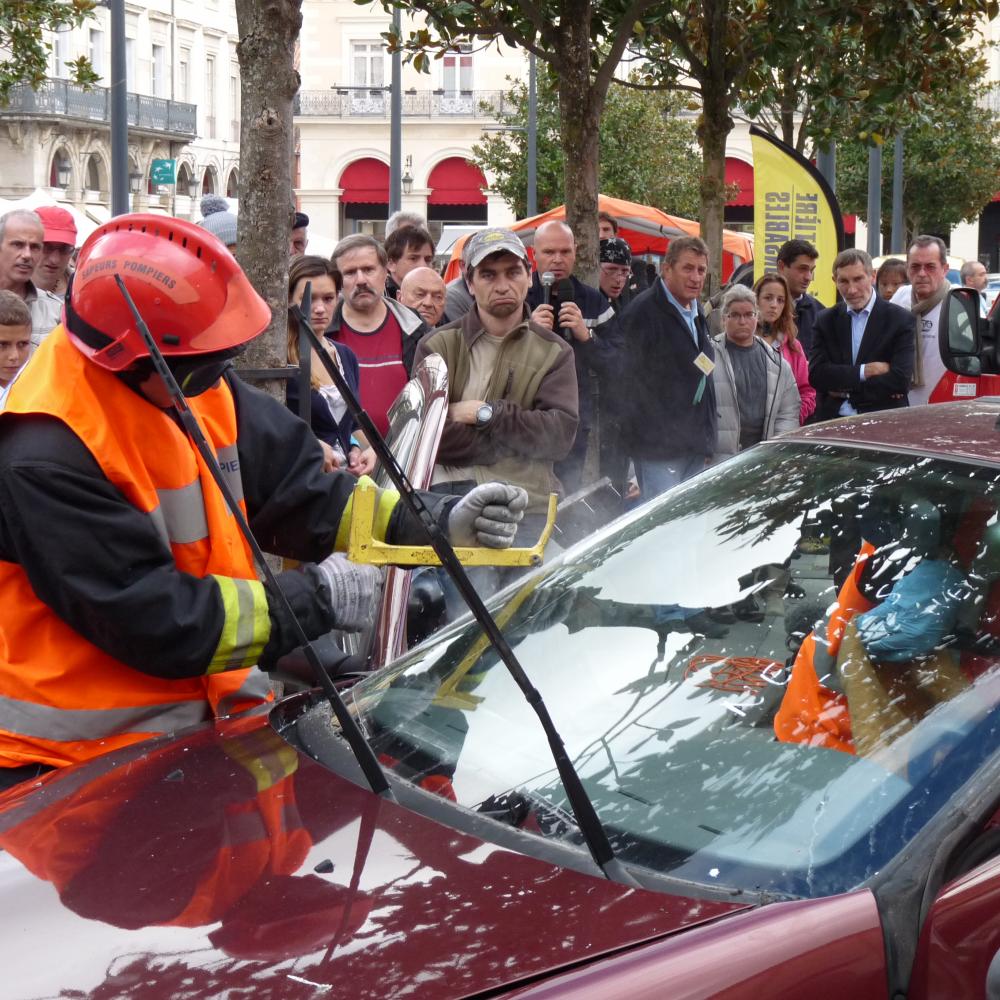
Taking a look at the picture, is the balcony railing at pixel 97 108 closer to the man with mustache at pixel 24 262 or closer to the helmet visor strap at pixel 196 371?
the man with mustache at pixel 24 262

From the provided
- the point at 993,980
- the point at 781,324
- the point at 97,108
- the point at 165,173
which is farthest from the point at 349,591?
the point at 97,108

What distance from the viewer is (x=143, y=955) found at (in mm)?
1774

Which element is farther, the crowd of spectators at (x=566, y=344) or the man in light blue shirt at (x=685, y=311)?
the man in light blue shirt at (x=685, y=311)

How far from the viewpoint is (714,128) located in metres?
11.9

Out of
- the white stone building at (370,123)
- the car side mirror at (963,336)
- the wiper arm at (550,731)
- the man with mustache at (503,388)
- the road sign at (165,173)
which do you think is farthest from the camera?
the white stone building at (370,123)

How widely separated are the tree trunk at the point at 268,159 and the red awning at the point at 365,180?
44907mm

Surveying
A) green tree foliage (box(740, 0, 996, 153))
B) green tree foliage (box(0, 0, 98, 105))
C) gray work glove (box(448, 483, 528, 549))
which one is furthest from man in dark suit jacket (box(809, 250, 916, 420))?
green tree foliage (box(0, 0, 98, 105))

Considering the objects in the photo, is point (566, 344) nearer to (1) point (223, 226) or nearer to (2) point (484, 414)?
(2) point (484, 414)

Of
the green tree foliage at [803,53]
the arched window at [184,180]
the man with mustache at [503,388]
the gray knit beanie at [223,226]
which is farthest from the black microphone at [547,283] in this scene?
the arched window at [184,180]

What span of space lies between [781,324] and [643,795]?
20.1 ft

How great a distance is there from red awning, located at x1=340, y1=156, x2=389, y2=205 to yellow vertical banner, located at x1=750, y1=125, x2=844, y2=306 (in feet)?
126

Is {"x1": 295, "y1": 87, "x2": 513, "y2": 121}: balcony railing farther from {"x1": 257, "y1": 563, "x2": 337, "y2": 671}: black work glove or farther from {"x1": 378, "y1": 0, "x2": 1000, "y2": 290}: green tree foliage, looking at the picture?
{"x1": 257, "y1": 563, "x2": 337, "y2": 671}: black work glove

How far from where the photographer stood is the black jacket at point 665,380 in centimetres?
697

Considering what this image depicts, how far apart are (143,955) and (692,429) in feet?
17.9
